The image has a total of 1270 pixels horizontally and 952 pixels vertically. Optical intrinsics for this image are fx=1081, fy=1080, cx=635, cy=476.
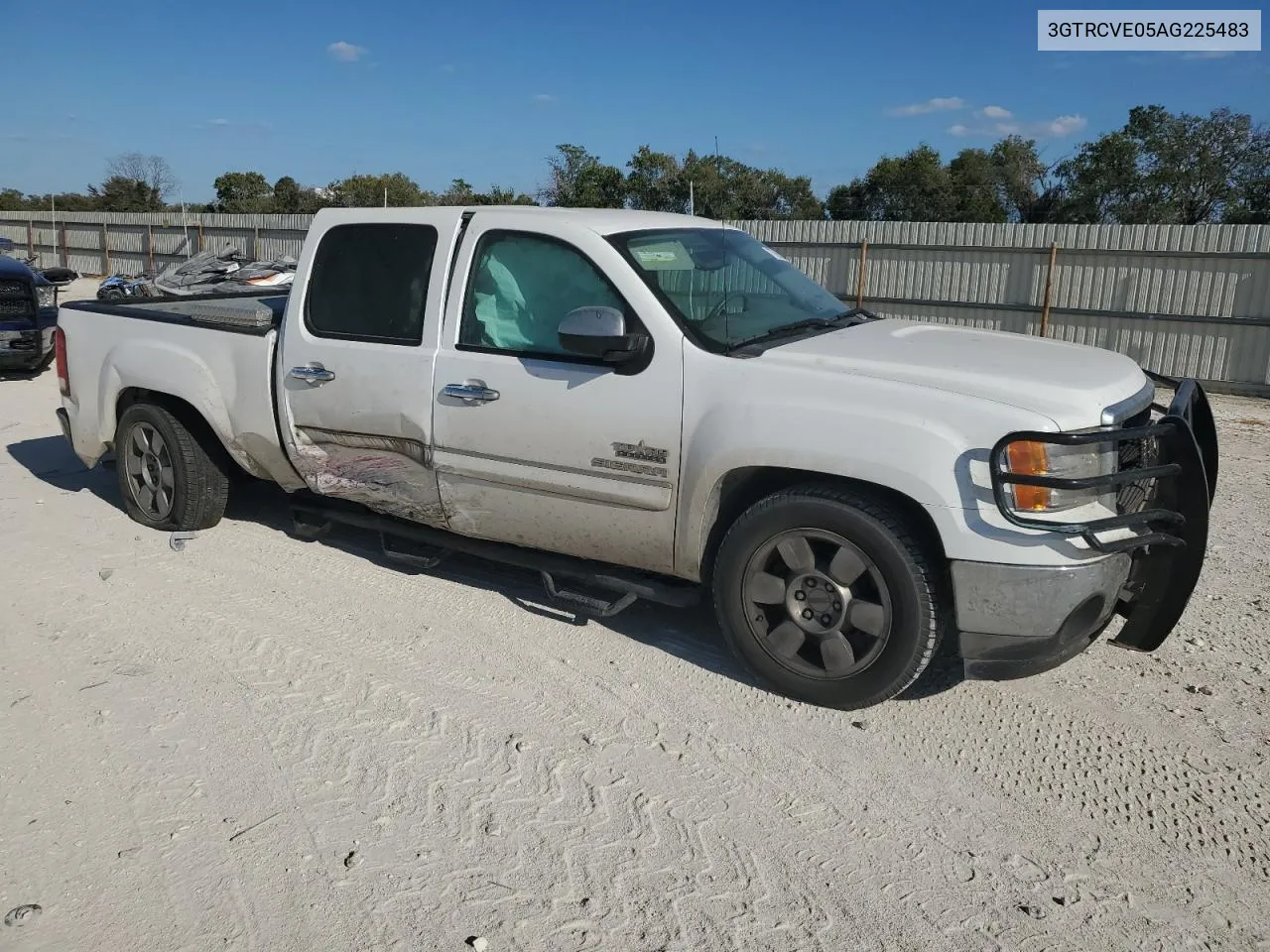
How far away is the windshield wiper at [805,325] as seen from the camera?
4.42 meters

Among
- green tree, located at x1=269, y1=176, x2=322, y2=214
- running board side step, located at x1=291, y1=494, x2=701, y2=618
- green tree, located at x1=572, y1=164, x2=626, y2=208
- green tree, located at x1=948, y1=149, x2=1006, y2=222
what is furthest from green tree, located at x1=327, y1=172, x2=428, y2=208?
running board side step, located at x1=291, y1=494, x2=701, y2=618

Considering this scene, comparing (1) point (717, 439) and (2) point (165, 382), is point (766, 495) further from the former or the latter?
(2) point (165, 382)

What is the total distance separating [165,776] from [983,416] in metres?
3.01

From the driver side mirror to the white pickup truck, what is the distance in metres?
0.01

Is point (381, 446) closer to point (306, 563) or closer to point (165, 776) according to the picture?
point (306, 563)

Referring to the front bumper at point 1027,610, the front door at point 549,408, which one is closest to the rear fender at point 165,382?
the front door at point 549,408

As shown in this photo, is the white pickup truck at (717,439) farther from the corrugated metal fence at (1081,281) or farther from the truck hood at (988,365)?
the corrugated metal fence at (1081,281)

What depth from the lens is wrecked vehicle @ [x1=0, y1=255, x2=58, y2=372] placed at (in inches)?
469

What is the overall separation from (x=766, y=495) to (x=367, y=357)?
2.02 m

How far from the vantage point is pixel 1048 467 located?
3.61 meters

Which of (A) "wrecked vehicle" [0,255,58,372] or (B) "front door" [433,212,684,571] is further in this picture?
(A) "wrecked vehicle" [0,255,58,372]

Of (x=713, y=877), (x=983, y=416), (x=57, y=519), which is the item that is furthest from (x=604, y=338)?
(x=57, y=519)

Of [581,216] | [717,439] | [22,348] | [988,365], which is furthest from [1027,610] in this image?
[22,348]

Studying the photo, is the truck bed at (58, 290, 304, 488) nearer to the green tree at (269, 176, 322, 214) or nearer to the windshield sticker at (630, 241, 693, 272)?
the windshield sticker at (630, 241, 693, 272)
